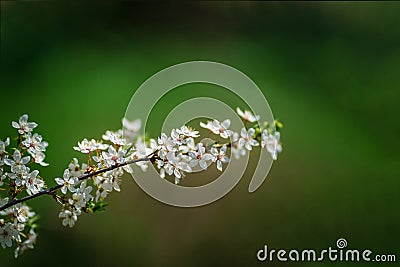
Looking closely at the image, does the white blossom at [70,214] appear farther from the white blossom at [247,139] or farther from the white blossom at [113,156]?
the white blossom at [247,139]

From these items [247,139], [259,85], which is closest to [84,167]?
[247,139]

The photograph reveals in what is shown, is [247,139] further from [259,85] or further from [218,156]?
[259,85]

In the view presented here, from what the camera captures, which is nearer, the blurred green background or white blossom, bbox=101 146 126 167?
white blossom, bbox=101 146 126 167

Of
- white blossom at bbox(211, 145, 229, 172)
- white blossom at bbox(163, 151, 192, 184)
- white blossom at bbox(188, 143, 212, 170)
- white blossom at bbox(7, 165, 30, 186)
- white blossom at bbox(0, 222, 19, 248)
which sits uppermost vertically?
white blossom at bbox(211, 145, 229, 172)

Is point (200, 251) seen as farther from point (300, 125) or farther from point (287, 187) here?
point (300, 125)

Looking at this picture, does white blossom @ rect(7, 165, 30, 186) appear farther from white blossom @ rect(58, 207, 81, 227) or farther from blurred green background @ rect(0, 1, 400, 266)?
blurred green background @ rect(0, 1, 400, 266)

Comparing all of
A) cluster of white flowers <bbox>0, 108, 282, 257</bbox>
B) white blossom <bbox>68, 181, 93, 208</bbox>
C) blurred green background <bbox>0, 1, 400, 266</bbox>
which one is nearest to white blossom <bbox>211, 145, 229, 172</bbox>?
cluster of white flowers <bbox>0, 108, 282, 257</bbox>

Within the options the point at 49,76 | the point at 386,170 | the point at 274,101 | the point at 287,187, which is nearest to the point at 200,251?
the point at 287,187

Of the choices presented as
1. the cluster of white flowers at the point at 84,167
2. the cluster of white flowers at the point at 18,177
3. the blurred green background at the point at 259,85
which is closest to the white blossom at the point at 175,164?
the cluster of white flowers at the point at 84,167
